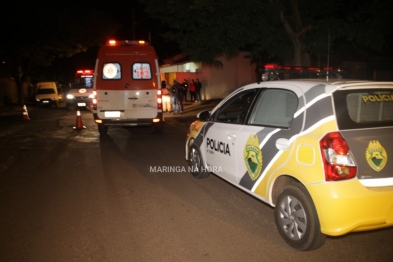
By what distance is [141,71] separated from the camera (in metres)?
12.2

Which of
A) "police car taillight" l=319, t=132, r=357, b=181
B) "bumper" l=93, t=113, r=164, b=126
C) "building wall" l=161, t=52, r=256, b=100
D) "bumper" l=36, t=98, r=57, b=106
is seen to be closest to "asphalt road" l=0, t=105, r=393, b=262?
"police car taillight" l=319, t=132, r=357, b=181

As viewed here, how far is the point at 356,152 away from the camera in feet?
13.2

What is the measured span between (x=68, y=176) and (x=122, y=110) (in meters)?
4.33

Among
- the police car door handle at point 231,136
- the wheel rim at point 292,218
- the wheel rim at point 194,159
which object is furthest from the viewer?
the wheel rim at point 194,159

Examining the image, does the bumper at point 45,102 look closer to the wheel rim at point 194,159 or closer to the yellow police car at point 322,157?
the wheel rim at point 194,159

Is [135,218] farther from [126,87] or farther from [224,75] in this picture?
[224,75]

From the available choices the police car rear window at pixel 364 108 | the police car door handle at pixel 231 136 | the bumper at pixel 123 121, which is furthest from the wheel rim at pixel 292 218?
the bumper at pixel 123 121

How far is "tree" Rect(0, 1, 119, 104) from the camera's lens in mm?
31219

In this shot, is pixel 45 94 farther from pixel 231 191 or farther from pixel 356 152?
pixel 356 152

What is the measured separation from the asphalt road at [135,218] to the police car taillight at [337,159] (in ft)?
3.10

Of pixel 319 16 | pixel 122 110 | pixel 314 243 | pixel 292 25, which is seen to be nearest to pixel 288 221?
pixel 314 243

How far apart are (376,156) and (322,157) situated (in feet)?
1.86

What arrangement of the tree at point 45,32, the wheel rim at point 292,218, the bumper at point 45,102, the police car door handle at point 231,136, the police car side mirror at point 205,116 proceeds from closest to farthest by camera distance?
the wheel rim at point 292,218 < the police car door handle at point 231,136 < the police car side mirror at point 205,116 < the tree at point 45,32 < the bumper at point 45,102

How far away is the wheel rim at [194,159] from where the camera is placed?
734cm
